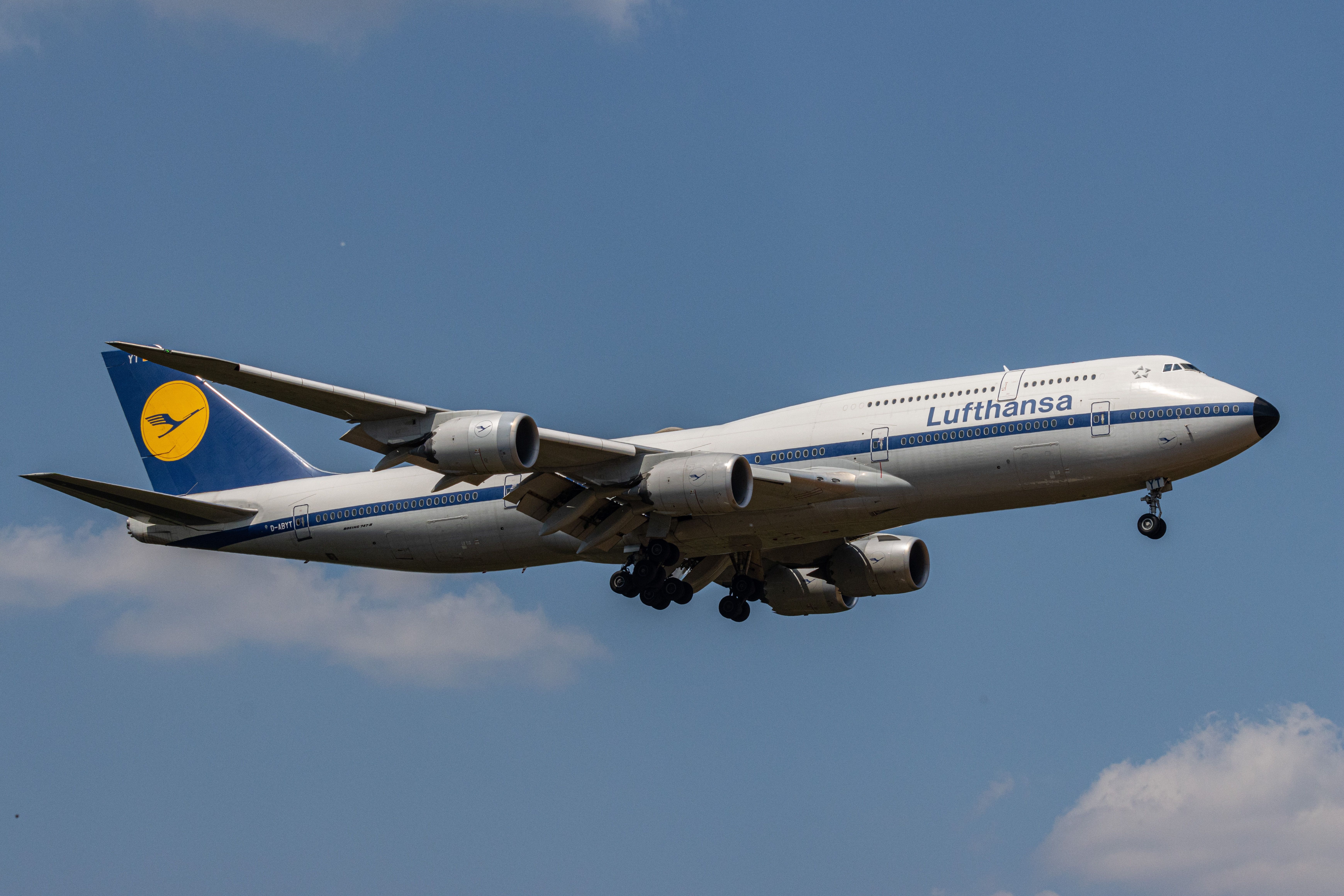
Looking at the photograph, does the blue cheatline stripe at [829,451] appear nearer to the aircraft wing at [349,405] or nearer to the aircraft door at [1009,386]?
the aircraft door at [1009,386]

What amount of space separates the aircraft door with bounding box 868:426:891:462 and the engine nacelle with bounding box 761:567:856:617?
9.32m

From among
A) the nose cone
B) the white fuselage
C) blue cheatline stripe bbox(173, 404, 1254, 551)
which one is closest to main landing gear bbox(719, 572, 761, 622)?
the white fuselage

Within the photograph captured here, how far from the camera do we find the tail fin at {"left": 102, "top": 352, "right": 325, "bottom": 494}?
47531mm

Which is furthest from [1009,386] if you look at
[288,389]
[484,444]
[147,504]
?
[147,504]

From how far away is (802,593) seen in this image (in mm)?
47188

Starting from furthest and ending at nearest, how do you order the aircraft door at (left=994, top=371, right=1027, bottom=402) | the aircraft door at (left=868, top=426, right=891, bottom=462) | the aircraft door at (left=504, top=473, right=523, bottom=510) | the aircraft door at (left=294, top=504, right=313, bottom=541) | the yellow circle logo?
the yellow circle logo, the aircraft door at (left=294, top=504, right=313, bottom=541), the aircraft door at (left=504, top=473, right=523, bottom=510), the aircraft door at (left=868, top=426, right=891, bottom=462), the aircraft door at (left=994, top=371, right=1027, bottom=402)

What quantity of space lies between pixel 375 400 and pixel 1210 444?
19646 millimetres

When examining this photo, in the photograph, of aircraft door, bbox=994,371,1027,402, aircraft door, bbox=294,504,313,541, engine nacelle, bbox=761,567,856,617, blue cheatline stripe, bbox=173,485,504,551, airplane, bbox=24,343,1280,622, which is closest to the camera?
airplane, bbox=24,343,1280,622

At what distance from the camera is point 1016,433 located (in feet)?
122

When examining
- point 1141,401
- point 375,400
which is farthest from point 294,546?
point 1141,401

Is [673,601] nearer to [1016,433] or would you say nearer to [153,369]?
[1016,433]

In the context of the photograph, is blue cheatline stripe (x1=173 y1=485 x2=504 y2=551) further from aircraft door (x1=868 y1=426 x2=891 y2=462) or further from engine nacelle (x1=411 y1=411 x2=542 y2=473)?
aircraft door (x1=868 y1=426 x2=891 y2=462)

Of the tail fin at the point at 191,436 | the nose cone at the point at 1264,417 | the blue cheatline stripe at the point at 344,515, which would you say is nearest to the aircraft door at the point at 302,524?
the blue cheatline stripe at the point at 344,515

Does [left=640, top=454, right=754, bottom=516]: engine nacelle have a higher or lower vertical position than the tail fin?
lower
